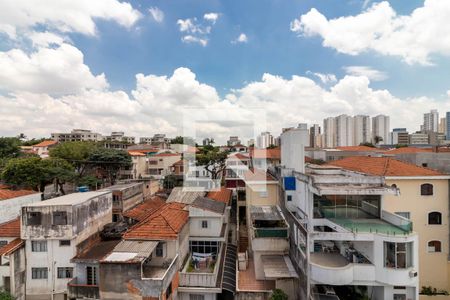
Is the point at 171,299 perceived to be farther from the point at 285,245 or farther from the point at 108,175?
the point at 108,175

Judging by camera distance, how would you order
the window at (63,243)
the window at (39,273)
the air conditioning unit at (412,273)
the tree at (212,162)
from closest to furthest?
the air conditioning unit at (412,273), the window at (63,243), the window at (39,273), the tree at (212,162)

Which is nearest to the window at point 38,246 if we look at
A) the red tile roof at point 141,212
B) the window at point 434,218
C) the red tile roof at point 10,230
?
the red tile roof at point 10,230

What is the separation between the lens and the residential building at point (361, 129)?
8125 cm

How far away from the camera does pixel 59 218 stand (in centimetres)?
1524

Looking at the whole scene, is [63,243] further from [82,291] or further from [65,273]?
[82,291]

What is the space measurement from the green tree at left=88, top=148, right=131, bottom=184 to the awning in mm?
31416

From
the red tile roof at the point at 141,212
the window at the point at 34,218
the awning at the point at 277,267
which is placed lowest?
the awning at the point at 277,267

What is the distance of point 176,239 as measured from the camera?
45.9 feet

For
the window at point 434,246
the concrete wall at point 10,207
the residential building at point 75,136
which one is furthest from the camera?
the residential building at point 75,136

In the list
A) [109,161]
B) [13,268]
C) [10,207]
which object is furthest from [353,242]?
[109,161]

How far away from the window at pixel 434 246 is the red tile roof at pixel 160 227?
16.1m

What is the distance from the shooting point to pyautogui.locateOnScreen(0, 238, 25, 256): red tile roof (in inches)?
570

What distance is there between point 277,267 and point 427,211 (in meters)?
10.7

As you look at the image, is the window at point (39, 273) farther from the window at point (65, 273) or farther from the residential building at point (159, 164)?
the residential building at point (159, 164)
